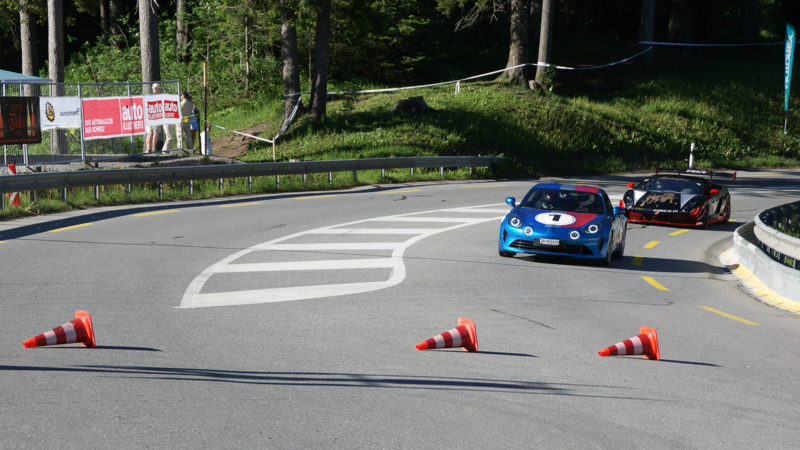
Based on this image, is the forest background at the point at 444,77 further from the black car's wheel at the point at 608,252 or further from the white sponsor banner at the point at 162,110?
the black car's wheel at the point at 608,252

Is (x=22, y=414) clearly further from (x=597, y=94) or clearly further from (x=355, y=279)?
(x=597, y=94)

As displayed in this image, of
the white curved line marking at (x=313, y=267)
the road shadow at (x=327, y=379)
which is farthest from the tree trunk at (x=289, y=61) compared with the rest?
the road shadow at (x=327, y=379)

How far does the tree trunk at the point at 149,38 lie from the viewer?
2616 centimetres

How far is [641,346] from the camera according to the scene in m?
7.65

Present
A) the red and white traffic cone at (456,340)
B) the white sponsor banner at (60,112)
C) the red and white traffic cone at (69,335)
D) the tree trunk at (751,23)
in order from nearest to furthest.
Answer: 1. the red and white traffic cone at (69,335)
2. the red and white traffic cone at (456,340)
3. the white sponsor banner at (60,112)
4. the tree trunk at (751,23)

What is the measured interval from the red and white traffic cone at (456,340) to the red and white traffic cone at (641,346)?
1.30 m

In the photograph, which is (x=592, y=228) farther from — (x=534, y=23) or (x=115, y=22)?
(x=115, y=22)

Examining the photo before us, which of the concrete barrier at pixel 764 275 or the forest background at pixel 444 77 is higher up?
the forest background at pixel 444 77

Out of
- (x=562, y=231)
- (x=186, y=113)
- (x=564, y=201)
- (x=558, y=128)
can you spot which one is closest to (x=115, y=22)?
→ (x=186, y=113)

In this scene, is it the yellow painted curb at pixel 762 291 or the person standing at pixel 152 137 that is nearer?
the yellow painted curb at pixel 762 291

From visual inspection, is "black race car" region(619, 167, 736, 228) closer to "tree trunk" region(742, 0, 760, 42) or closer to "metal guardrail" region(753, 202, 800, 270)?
"metal guardrail" region(753, 202, 800, 270)

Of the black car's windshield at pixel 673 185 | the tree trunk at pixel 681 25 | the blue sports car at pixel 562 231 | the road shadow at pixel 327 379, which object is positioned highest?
the tree trunk at pixel 681 25

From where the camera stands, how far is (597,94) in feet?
136

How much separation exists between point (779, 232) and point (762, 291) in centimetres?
107
